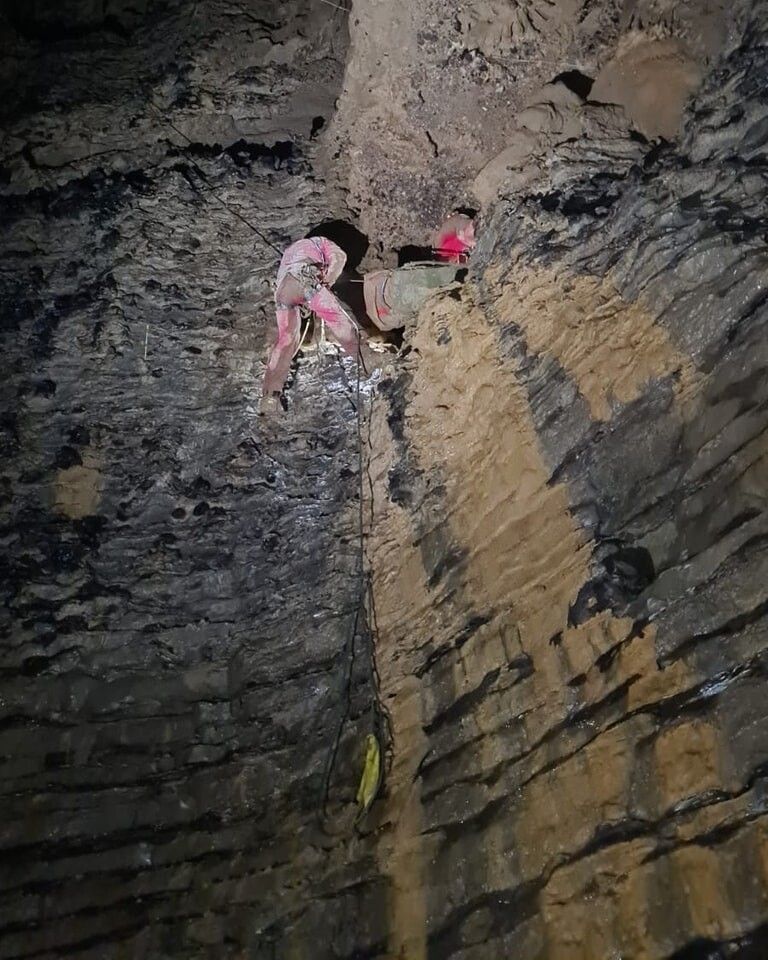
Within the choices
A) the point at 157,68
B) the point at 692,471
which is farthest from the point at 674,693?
the point at 157,68

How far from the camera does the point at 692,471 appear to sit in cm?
311

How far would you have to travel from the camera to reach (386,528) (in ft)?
15.8

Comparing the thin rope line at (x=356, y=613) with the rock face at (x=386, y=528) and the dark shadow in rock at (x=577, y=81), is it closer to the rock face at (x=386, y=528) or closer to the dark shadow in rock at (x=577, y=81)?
the rock face at (x=386, y=528)

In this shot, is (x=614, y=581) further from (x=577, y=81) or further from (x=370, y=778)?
→ (x=577, y=81)

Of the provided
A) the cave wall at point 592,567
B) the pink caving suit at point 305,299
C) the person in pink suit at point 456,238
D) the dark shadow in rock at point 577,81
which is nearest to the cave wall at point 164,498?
the pink caving suit at point 305,299

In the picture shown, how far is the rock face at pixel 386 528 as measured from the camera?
9.32 ft

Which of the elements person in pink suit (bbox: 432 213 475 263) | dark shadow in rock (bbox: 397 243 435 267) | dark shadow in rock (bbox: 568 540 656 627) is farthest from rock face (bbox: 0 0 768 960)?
person in pink suit (bbox: 432 213 475 263)

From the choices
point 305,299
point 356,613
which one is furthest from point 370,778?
point 305,299

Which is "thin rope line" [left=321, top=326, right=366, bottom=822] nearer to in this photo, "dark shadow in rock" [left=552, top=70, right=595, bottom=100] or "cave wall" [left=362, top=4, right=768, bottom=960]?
"cave wall" [left=362, top=4, right=768, bottom=960]

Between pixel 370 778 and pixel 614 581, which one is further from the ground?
pixel 614 581

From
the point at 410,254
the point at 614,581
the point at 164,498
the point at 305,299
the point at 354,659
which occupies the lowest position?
the point at 614,581

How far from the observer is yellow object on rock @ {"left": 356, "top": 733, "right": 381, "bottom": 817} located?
3.79 m

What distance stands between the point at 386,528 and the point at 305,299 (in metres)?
1.88

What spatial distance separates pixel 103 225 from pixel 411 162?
8.27 ft
